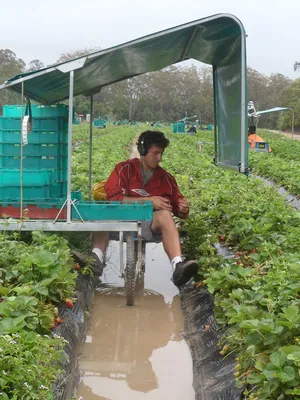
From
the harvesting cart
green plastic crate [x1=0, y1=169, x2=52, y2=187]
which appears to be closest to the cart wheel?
the harvesting cart

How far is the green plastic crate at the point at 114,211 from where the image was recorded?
5.17m

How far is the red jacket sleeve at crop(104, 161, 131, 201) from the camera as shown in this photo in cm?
579

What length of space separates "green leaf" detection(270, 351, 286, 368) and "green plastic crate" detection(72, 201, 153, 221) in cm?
253

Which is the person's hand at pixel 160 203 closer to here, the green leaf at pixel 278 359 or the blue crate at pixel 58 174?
the blue crate at pixel 58 174

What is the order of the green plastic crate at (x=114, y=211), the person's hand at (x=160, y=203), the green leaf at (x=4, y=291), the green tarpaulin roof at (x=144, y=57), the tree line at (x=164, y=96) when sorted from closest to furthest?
the green leaf at (x=4, y=291)
the green tarpaulin roof at (x=144, y=57)
the green plastic crate at (x=114, y=211)
the person's hand at (x=160, y=203)
the tree line at (x=164, y=96)

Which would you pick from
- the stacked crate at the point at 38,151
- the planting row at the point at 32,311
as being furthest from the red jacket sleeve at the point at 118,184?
the planting row at the point at 32,311

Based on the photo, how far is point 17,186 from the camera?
18.9ft

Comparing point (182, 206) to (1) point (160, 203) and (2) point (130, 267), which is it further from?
(2) point (130, 267)

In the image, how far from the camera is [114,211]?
5.20m

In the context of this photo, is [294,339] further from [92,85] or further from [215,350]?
[92,85]

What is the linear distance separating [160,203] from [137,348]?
163 centimetres

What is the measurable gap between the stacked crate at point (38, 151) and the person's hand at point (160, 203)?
975 mm

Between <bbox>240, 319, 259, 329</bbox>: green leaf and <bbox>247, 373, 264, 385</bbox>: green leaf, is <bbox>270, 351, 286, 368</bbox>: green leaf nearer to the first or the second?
<bbox>247, 373, 264, 385</bbox>: green leaf

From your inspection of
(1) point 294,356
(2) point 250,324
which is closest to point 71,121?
(2) point 250,324
